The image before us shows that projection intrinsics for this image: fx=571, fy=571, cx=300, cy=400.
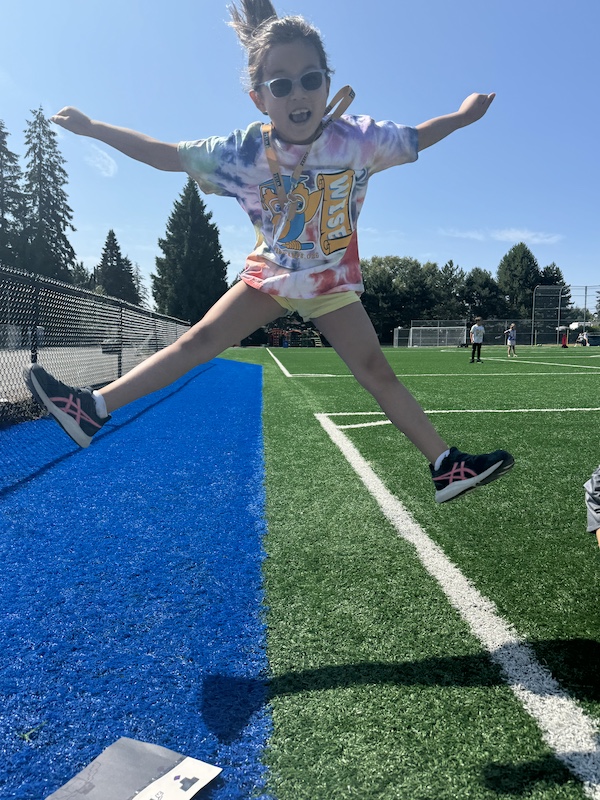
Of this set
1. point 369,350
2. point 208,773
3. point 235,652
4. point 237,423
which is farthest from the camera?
point 237,423

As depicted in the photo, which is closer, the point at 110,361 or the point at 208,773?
the point at 208,773

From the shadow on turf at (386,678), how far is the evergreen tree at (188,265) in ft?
231

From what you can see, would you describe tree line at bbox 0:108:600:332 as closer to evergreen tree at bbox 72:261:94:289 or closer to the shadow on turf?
evergreen tree at bbox 72:261:94:289

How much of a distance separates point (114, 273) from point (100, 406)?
97663 mm

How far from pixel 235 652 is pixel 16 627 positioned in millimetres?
885

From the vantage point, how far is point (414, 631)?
7.13ft

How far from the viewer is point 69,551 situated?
9.84 ft

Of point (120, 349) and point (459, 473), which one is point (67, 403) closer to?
point (459, 473)

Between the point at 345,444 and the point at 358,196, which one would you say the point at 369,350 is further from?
the point at 345,444

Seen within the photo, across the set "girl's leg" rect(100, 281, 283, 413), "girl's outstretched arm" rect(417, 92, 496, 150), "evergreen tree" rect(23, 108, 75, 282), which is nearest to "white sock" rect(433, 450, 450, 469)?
"girl's leg" rect(100, 281, 283, 413)

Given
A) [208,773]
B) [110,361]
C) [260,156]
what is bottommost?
[208,773]

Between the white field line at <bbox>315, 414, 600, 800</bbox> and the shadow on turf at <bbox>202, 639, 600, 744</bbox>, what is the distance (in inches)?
2.0

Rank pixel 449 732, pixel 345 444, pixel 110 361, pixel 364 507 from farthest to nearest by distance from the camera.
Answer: pixel 110 361
pixel 345 444
pixel 364 507
pixel 449 732

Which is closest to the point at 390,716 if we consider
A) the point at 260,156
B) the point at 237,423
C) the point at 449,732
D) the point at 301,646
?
the point at 449,732
